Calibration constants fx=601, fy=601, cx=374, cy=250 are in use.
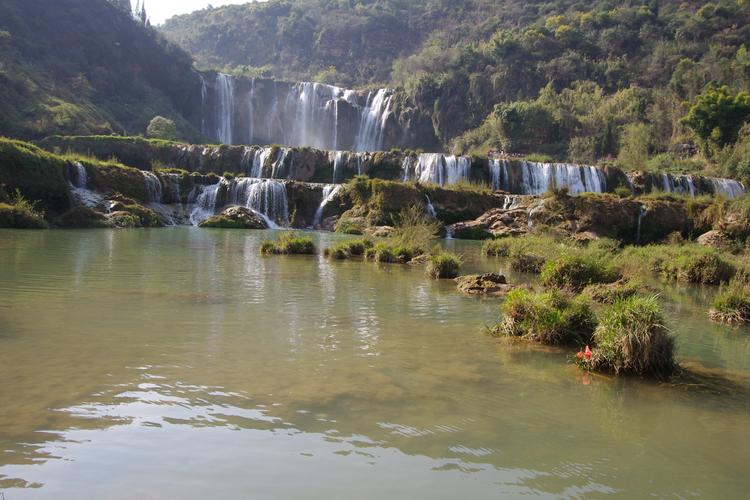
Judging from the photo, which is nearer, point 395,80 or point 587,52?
point 587,52

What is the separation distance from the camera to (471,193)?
135 ft

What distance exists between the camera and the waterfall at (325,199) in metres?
42.2

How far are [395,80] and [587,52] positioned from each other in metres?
32.4

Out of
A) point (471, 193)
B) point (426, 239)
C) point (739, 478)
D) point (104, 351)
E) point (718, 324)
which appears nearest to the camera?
point (739, 478)

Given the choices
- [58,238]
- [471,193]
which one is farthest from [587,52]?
[58,238]

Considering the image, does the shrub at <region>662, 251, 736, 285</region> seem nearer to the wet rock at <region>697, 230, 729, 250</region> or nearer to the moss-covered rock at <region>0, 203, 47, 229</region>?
the wet rock at <region>697, 230, 729, 250</region>

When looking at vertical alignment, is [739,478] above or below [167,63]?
below

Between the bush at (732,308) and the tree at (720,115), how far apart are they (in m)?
50.3

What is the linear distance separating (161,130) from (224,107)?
66.8ft

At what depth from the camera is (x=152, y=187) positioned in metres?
41.2

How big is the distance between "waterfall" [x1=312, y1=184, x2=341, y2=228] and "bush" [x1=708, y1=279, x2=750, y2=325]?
102 feet

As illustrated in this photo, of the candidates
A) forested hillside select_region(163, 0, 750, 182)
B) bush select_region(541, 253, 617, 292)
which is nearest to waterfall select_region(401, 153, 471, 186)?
forested hillside select_region(163, 0, 750, 182)

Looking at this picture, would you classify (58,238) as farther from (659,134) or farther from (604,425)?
(659,134)

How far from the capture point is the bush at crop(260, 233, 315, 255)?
23031mm
